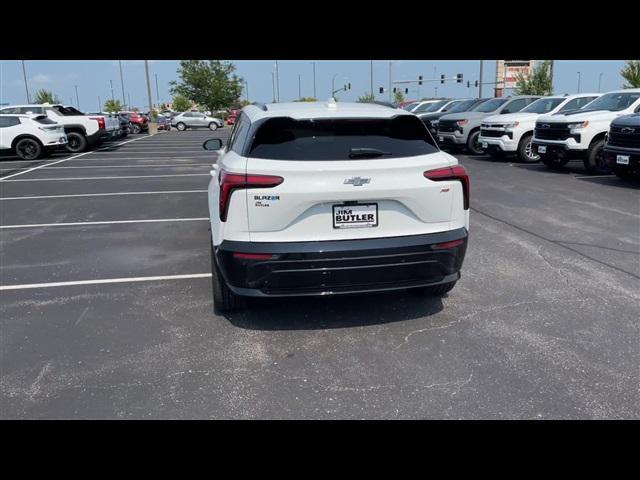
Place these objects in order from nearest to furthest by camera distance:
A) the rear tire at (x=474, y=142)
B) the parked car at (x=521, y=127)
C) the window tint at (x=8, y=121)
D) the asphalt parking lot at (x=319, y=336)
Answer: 1. the asphalt parking lot at (x=319, y=336)
2. the parked car at (x=521, y=127)
3. the rear tire at (x=474, y=142)
4. the window tint at (x=8, y=121)

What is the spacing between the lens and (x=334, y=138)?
3.79 m

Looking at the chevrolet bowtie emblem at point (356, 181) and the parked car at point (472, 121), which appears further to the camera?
the parked car at point (472, 121)

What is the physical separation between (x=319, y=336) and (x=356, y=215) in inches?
39.3

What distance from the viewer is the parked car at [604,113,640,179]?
9.76m

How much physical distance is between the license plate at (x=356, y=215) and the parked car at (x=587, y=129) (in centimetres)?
953

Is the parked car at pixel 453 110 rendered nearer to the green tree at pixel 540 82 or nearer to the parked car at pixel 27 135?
the parked car at pixel 27 135

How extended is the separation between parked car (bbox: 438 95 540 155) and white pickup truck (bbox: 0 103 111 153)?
1318cm

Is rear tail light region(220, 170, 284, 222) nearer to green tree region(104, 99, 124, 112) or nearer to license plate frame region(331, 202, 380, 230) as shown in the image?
license plate frame region(331, 202, 380, 230)

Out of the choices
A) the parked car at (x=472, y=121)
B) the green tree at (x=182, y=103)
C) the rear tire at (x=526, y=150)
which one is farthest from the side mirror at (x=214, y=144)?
the green tree at (x=182, y=103)

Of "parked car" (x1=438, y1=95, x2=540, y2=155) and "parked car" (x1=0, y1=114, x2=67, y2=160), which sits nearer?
→ "parked car" (x1=438, y1=95, x2=540, y2=155)

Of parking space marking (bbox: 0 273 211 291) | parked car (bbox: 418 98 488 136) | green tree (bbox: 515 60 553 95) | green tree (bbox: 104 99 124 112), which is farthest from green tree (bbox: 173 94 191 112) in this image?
parking space marking (bbox: 0 273 211 291)

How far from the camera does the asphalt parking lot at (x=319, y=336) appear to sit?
3.06 meters
